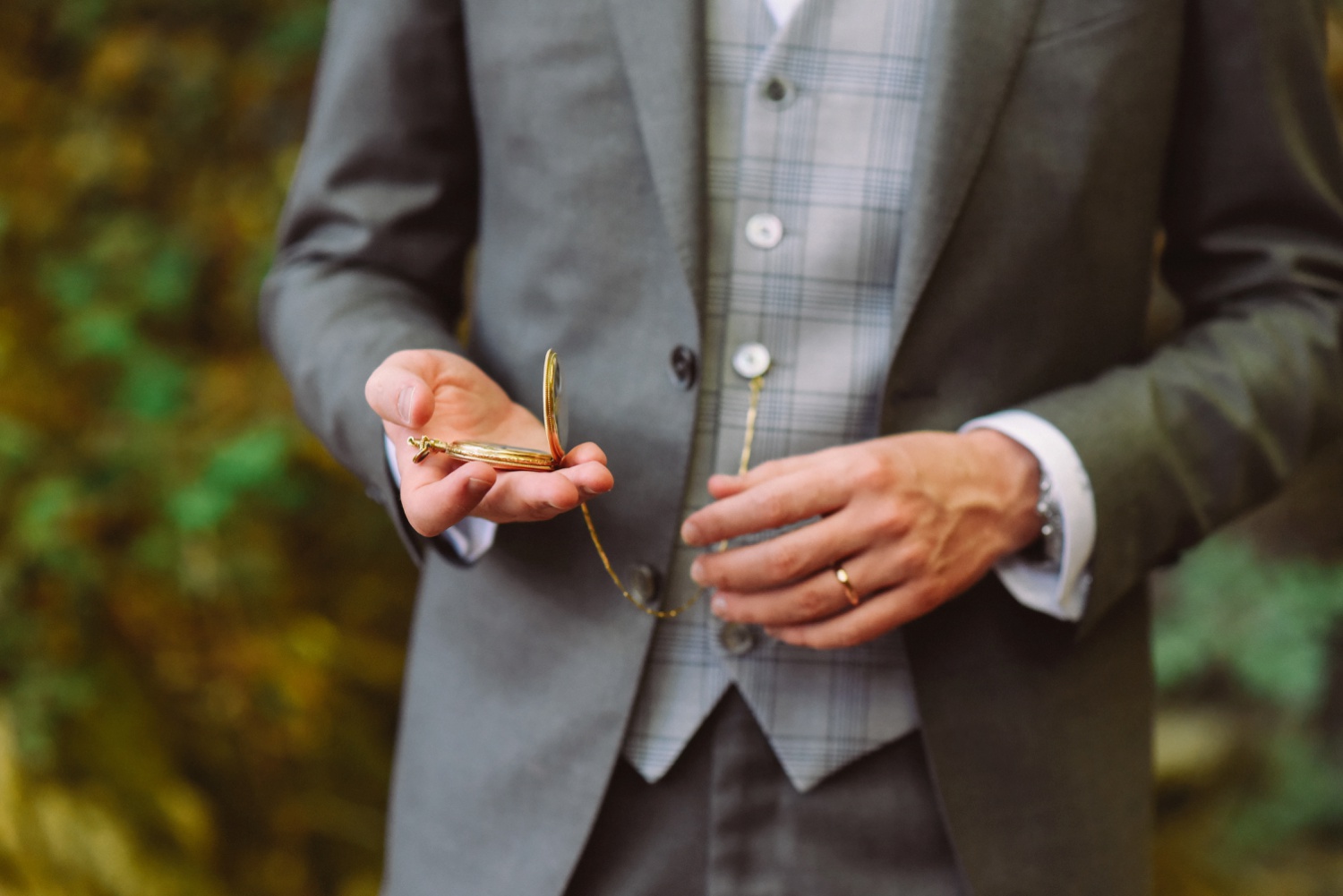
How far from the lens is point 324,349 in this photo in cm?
103

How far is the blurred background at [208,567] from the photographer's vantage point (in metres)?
2.22

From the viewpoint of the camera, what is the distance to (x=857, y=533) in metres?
0.84

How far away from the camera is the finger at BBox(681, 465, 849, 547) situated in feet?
2.67

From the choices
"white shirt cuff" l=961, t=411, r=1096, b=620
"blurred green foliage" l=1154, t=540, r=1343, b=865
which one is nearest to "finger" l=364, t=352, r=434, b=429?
"white shirt cuff" l=961, t=411, r=1096, b=620

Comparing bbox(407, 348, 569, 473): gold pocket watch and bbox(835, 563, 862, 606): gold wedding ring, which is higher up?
bbox(407, 348, 569, 473): gold pocket watch

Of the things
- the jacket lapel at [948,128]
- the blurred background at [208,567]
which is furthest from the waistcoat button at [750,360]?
the blurred background at [208,567]

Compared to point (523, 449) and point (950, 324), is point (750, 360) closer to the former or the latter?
point (950, 324)

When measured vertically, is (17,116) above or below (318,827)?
above

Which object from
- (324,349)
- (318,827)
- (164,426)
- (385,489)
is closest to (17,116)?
(164,426)

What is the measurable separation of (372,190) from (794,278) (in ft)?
1.63

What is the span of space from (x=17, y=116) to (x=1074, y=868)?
291cm

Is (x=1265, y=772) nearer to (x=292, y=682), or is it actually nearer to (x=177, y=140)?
(x=292, y=682)

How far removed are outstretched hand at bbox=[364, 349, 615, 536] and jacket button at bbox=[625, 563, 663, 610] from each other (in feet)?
0.53

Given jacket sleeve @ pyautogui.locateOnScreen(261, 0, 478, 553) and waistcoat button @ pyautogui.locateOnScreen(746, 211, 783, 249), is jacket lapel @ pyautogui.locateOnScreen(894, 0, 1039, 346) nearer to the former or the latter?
waistcoat button @ pyautogui.locateOnScreen(746, 211, 783, 249)
